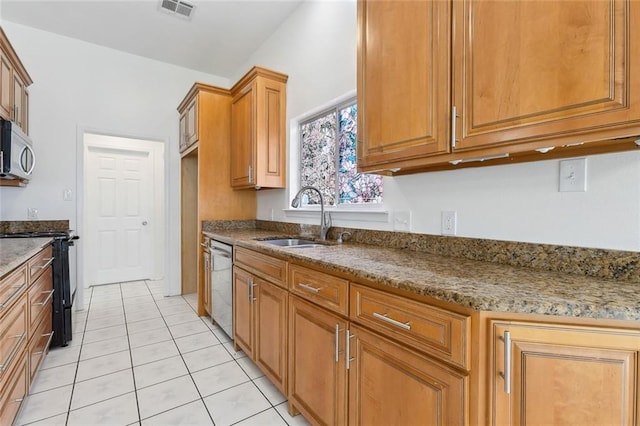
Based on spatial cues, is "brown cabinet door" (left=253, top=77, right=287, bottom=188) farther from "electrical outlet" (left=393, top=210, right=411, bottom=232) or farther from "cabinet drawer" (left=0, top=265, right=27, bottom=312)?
"cabinet drawer" (left=0, top=265, right=27, bottom=312)

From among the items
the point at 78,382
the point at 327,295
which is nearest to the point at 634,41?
the point at 327,295

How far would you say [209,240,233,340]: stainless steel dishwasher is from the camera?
2443mm

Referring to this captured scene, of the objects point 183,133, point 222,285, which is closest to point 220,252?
point 222,285

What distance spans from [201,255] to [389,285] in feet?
8.62

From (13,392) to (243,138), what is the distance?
2376mm

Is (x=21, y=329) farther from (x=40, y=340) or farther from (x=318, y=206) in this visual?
(x=318, y=206)

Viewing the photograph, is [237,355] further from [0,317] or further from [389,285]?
[389,285]

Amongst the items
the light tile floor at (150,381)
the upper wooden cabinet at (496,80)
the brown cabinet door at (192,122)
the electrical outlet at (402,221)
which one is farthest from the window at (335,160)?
the light tile floor at (150,381)

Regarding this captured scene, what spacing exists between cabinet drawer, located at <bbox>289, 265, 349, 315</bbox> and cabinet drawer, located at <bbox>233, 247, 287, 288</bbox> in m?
0.09

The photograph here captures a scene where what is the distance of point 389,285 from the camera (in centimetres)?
104

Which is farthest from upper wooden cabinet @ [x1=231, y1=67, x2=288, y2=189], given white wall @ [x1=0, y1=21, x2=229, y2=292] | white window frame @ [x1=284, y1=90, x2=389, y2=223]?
white wall @ [x1=0, y1=21, x2=229, y2=292]

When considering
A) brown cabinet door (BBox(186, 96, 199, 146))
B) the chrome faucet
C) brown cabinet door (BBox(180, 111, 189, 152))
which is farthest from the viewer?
brown cabinet door (BBox(180, 111, 189, 152))

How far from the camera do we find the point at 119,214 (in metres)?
4.48

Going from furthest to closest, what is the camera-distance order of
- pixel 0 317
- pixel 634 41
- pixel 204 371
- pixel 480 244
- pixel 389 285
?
pixel 204 371 → pixel 480 244 → pixel 0 317 → pixel 389 285 → pixel 634 41
